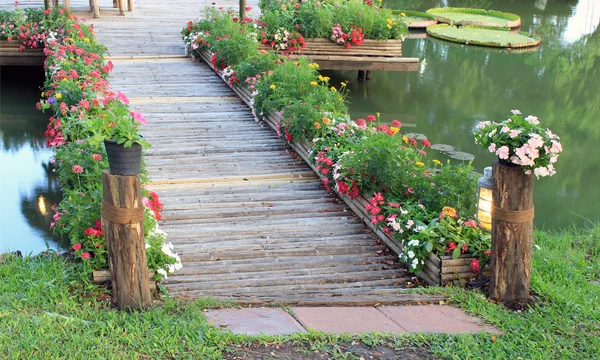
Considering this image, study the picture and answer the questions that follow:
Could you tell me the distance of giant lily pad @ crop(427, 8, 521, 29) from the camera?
17.8 metres

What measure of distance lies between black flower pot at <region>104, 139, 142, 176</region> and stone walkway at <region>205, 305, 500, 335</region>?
2.87 ft

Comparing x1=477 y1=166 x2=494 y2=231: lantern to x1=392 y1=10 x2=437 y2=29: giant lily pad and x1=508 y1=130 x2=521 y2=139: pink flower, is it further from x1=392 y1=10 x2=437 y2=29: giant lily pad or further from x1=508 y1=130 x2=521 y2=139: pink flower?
x1=392 y1=10 x2=437 y2=29: giant lily pad

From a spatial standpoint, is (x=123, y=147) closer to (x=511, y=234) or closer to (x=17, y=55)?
(x=511, y=234)

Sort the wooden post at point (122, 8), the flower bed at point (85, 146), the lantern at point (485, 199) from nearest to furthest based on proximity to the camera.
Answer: the flower bed at point (85, 146)
the lantern at point (485, 199)
the wooden post at point (122, 8)

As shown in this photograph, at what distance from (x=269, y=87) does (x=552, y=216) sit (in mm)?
3184

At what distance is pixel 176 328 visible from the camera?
12.0 ft

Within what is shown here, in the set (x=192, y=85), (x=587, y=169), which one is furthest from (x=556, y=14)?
(x=192, y=85)

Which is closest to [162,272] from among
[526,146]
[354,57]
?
[526,146]

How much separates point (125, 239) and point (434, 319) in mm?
1699

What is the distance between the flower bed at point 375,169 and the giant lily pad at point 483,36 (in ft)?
27.9

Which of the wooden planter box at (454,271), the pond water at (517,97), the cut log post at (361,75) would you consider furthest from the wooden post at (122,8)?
the wooden planter box at (454,271)

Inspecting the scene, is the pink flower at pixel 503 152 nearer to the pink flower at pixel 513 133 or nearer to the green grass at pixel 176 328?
the pink flower at pixel 513 133

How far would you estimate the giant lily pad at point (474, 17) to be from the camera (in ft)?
58.3

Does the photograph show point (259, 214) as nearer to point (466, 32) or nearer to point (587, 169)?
point (587, 169)
